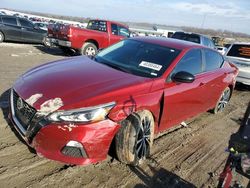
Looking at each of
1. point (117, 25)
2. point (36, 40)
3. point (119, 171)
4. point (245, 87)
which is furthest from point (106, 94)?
point (36, 40)

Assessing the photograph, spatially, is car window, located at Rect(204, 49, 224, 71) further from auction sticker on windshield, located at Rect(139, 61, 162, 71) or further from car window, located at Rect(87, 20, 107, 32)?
car window, located at Rect(87, 20, 107, 32)

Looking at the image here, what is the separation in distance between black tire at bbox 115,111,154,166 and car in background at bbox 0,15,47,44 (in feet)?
45.5

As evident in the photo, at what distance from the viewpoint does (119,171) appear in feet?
13.1

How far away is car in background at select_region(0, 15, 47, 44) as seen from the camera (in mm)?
16025

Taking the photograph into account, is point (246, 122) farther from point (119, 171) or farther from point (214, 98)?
point (214, 98)

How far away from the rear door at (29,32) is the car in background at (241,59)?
35.7 ft

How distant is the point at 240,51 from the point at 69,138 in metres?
9.23

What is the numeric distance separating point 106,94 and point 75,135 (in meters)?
0.65

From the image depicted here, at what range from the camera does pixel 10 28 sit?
1619 centimetres

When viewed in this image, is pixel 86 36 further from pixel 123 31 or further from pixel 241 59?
pixel 241 59

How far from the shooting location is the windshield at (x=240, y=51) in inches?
427

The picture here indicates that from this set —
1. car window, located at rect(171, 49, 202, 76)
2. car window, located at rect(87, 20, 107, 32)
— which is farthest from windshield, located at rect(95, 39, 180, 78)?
car window, located at rect(87, 20, 107, 32)

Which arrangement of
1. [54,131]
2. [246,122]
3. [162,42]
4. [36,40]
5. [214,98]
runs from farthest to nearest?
[36,40] < [214,98] < [162,42] < [54,131] < [246,122]

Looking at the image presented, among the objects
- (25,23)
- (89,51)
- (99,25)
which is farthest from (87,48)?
(25,23)
